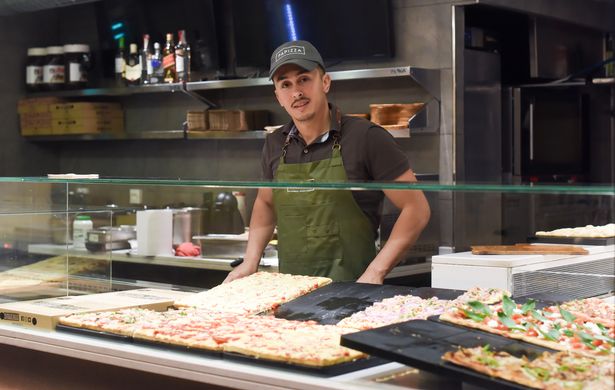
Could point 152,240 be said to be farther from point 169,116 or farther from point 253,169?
point 169,116

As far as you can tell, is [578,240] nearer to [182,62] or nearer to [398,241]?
[398,241]

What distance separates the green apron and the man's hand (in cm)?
22

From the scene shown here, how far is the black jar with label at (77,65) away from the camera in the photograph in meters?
7.07

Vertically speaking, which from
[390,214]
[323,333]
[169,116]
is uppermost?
[169,116]

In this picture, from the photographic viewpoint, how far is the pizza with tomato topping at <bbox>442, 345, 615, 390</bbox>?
1543 mm

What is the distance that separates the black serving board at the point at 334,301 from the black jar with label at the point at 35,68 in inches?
209

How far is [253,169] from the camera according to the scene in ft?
21.3

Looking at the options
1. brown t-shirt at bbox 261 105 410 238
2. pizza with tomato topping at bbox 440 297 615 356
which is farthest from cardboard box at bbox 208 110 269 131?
pizza with tomato topping at bbox 440 297 615 356

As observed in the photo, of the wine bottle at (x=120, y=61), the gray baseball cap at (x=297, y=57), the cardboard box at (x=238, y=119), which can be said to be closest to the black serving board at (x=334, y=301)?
the gray baseball cap at (x=297, y=57)

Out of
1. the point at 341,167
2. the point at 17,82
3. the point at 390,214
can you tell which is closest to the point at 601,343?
the point at 390,214

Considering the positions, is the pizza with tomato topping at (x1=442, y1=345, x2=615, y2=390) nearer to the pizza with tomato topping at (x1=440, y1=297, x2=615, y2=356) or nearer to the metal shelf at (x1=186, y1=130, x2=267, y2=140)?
the pizza with tomato topping at (x1=440, y1=297, x2=615, y2=356)

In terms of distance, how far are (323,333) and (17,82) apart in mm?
6006

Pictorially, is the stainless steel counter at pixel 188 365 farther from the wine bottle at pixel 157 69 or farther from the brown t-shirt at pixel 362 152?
the wine bottle at pixel 157 69

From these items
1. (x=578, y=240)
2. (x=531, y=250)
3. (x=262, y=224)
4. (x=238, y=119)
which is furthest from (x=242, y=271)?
(x=238, y=119)
